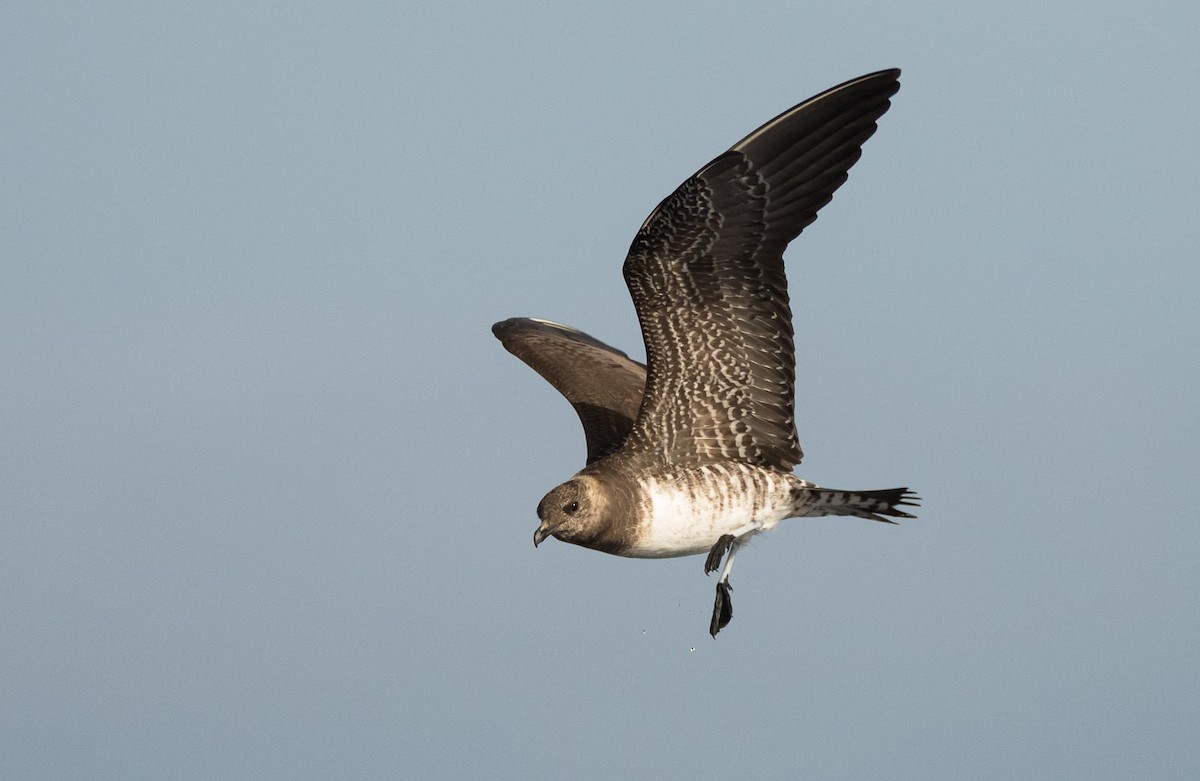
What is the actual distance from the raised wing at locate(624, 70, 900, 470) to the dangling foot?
3.01 ft

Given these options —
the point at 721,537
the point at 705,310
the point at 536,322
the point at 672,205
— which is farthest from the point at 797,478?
the point at 536,322

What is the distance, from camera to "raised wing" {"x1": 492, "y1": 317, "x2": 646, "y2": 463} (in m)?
16.3

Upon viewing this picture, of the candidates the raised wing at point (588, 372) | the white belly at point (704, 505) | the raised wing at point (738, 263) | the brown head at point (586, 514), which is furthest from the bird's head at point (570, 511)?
the raised wing at point (588, 372)

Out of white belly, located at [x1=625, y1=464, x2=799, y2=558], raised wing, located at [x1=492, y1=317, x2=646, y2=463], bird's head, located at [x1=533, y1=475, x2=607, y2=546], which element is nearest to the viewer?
bird's head, located at [x1=533, y1=475, x2=607, y2=546]

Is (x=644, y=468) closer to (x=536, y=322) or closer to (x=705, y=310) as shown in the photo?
(x=705, y=310)

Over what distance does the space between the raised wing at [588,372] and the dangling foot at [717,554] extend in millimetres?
1410

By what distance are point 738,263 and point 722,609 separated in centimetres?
282

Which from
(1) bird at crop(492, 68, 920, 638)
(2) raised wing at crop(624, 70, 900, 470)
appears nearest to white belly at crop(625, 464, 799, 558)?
(1) bird at crop(492, 68, 920, 638)

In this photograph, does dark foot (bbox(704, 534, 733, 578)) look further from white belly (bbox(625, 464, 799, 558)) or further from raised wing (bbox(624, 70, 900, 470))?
raised wing (bbox(624, 70, 900, 470))

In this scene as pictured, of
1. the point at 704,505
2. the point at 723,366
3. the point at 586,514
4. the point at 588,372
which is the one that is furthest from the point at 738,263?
the point at 588,372

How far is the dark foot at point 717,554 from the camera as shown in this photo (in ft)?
47.8

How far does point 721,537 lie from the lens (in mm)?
14656

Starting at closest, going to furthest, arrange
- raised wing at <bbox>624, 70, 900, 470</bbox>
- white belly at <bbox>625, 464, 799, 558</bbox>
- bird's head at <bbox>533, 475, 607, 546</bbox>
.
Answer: raised wing at <bbox>624, 70, 900, 470</bbox> → bird's head at <bbox>533, 475, 607, 546</bbox> → white belly at <bbox>625, 464, 799, 558</bbox>

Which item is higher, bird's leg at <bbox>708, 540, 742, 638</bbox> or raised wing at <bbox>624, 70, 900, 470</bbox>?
raised wing at <bbox>624, 70, 900, 470</bbox>
